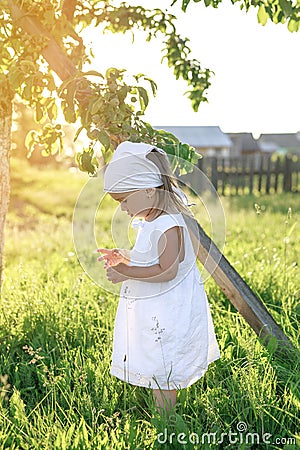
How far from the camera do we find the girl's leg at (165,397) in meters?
2.48

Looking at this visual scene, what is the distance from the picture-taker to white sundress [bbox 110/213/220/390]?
250cm

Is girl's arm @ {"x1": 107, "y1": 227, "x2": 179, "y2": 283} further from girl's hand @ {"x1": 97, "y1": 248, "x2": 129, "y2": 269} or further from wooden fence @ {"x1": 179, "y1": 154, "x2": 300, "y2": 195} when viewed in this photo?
wooden fence @ {"x1": 179, "y1": 154, "x2": 300, "y2": 195}

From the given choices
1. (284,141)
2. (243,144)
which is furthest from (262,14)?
(284,141)

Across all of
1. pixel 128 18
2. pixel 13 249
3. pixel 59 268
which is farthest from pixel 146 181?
pixel 13 249

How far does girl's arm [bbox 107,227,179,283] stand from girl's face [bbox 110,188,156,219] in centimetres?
14

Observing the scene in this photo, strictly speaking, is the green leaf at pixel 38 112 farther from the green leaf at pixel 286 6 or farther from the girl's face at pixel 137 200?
the green leaf at pixel 286 6

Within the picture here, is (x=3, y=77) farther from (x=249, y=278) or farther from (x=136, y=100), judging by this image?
(x=249, y=278)

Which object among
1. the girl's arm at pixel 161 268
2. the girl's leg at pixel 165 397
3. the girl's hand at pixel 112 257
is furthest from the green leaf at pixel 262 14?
the girl's leg at pixel 165 397

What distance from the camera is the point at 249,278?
13.8 ft

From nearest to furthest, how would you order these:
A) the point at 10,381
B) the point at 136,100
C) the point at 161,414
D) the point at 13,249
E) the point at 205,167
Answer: the point at 161,414 < the point at 136,100 < the point at 10,381 < the point at 13,249 < the point at 205,167

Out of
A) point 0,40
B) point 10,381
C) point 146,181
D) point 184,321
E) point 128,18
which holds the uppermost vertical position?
point 128,18

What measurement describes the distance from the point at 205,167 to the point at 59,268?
10.7 m

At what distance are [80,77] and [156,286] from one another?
1093mm

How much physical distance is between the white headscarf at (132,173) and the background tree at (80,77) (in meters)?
0.25
